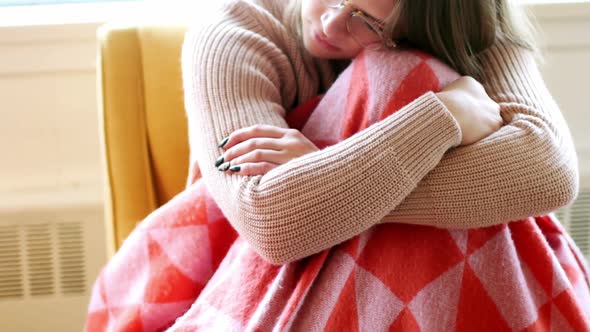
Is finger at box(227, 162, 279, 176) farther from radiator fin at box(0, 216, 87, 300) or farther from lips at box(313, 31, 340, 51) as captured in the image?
radiator fin at box(0, 216, 87, 300)

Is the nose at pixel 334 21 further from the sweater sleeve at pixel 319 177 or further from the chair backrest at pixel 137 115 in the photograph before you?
the chair backrest at pixel 137 115

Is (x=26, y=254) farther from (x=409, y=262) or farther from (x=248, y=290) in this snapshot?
(x=409, y=262)

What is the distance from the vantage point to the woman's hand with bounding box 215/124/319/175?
0.91 m

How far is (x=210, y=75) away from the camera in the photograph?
3.27 feet

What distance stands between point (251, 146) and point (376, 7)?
0.25m

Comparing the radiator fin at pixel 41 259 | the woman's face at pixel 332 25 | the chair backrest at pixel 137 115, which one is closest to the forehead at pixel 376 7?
the woman's face at pixel 332 25

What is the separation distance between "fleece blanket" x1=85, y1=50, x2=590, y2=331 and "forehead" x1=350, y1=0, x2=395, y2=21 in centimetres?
6

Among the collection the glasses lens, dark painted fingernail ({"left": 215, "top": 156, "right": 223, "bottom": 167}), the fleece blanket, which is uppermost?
the glasses lens

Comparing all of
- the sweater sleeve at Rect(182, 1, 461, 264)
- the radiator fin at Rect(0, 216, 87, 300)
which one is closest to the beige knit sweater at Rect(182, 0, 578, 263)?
the sweater sleeve at Rect(182, 1, 461, 264)

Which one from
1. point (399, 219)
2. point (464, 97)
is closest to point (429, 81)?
point (464, 97)

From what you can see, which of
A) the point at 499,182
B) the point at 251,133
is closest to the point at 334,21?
the point at 251,133

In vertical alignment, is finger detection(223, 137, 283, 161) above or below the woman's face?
below

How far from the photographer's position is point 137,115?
1208 millimetres

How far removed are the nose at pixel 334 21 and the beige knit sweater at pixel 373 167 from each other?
107mm
